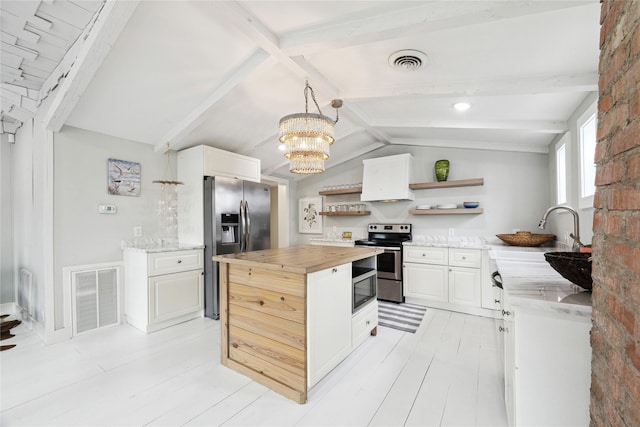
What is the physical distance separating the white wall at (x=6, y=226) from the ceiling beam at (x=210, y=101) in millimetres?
1927

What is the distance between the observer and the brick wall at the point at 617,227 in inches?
29.2

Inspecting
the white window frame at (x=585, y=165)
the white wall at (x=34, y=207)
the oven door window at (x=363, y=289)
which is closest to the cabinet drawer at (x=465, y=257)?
the white window frame at (x=585, y=165)

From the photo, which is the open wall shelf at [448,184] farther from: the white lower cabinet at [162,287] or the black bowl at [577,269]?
the white lower cabinet at [162,287]

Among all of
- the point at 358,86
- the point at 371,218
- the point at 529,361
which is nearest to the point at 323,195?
the point at 371,218

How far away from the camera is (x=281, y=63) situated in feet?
8.40

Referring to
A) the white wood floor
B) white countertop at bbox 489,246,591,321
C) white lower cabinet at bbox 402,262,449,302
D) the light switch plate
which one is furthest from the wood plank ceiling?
white lower cabinet at bbox 402,262,449,302

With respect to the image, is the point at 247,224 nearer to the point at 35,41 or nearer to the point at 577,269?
the point at 35,41

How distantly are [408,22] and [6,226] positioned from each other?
5.02m

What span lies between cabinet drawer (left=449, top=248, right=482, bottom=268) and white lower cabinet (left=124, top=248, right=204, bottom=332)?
10.4 ft

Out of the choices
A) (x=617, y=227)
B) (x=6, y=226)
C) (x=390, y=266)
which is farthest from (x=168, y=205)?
(x=617, y=227)

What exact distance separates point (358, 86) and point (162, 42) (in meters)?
1.73

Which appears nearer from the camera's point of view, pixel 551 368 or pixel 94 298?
pixel 551 368

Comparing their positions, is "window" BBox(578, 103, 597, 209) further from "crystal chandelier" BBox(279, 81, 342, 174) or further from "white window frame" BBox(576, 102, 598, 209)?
"crystal chandelier" BBox(279, 81, 342, 174)

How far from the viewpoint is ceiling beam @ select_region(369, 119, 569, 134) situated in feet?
9.59
